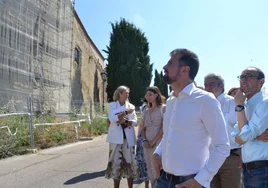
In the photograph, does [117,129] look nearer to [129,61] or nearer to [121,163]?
[121,163]

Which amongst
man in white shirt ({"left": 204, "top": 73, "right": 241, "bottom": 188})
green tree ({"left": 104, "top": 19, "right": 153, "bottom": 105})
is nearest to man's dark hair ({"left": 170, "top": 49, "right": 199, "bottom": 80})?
man in white shirt ({"left": 204, "top": 73, "right": 241, "bottom": 188})

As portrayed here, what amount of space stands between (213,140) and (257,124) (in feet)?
2.27

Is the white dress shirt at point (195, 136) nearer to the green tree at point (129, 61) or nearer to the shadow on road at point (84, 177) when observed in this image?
the shadow on road at point (84, 177)

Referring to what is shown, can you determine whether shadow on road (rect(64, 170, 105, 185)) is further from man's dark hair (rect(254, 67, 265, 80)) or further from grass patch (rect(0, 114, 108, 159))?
man's dark hair (rect(254, 67, 265, 80))

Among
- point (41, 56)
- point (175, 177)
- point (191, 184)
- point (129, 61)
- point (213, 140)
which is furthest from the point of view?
point (129, 61)

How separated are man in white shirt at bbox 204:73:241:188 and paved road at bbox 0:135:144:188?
2.92 meters

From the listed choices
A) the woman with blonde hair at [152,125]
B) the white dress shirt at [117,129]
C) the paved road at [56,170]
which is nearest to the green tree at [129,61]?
the paved road at [56,170]

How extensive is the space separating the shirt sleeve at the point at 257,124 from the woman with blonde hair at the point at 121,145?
3.04 m

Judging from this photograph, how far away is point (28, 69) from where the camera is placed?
1731cm

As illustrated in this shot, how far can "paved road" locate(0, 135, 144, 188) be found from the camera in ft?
21.4

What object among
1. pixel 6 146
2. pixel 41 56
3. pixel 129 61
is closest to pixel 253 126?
pixel 6 146

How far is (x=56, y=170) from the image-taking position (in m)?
7.88

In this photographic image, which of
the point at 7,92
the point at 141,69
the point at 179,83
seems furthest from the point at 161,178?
the point at 141,69

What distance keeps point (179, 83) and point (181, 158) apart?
602mm
